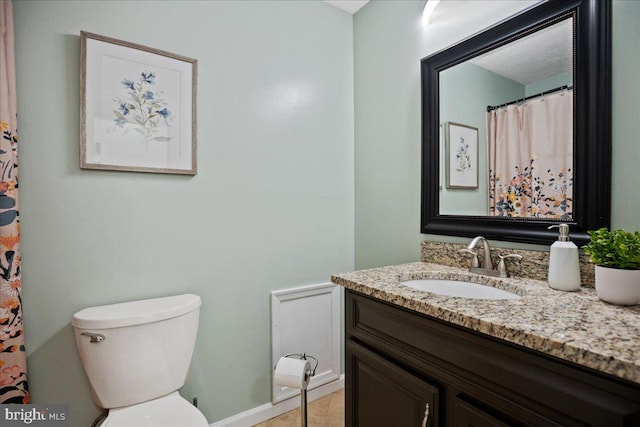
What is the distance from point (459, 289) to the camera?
1.23m

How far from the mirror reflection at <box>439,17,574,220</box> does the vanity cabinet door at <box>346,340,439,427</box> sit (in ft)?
2.55

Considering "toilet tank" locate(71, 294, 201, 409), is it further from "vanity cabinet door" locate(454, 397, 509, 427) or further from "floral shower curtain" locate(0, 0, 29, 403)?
"vanity cabinet door" locate(454, 397, 509, 427)

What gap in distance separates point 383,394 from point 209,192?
1.19 meters

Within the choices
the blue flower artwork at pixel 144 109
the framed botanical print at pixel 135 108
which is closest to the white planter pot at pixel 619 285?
the framed botanical print at pixel 135 108

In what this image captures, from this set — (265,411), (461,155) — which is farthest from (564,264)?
(265,411)

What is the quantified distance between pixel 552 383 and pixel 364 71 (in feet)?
6.08

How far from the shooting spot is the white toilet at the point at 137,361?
111 centimetres

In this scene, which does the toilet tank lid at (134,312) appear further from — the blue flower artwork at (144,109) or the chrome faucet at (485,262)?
the chrome faucet at (485,262)

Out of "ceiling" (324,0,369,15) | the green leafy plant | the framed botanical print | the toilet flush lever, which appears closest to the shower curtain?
the green leafy plant

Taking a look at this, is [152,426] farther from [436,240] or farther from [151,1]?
[151,1]

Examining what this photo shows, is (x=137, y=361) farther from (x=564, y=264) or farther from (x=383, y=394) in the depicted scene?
(x=564, y=264)

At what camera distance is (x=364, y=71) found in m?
1.96

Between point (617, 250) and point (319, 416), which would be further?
point (319, 416)

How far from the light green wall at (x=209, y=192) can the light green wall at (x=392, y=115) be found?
118 mm
